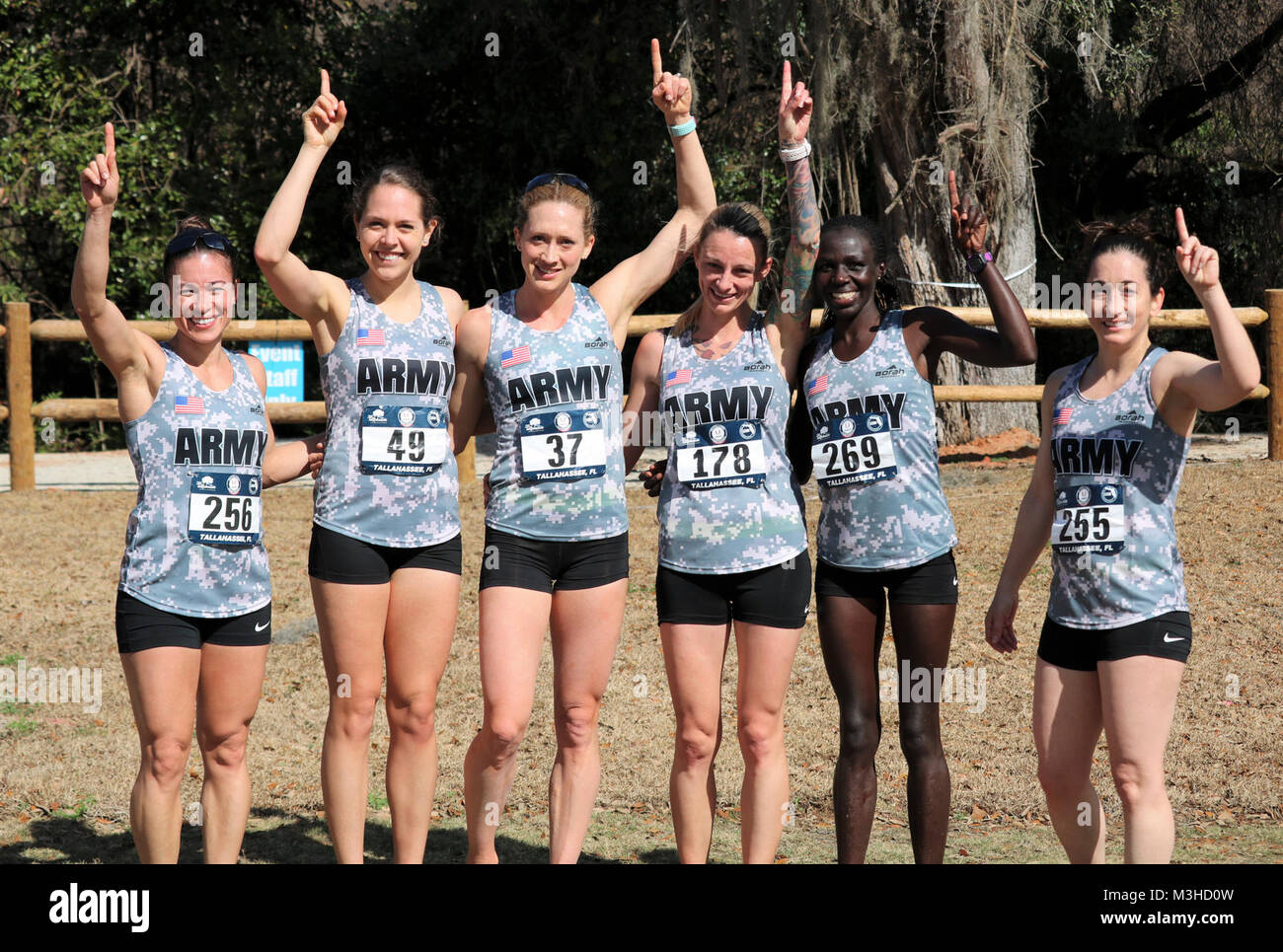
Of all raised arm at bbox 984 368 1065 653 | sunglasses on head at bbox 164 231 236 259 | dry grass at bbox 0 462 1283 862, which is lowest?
dry grass at bbox 0 462 1283 862

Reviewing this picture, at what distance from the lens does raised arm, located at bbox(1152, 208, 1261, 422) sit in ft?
11.0

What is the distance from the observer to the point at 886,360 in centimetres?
394

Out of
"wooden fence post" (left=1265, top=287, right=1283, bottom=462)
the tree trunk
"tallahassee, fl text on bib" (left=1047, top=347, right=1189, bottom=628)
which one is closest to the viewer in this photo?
"tallahassee, fl text on bib" (left=1047, top=347, right=1189, bottom=628)

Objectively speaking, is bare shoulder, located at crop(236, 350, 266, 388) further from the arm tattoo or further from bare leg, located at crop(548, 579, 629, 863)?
the arm tattoo

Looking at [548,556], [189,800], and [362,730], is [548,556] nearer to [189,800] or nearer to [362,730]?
A: [362,730]

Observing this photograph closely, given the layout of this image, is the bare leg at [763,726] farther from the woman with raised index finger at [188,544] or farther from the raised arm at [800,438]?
the woman with raised index finger at [188,544]

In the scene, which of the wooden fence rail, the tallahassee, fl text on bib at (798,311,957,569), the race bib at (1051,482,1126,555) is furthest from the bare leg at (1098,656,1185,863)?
the wooden fence rail

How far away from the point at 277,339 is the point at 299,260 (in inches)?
275

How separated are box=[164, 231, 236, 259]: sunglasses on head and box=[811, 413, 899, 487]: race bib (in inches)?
69.9

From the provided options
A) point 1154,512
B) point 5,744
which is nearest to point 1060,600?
point 1154,512

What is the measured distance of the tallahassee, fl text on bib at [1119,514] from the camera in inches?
137

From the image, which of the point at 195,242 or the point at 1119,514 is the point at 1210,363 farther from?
the point at 195,242

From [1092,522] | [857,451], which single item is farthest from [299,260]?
[1092,522]

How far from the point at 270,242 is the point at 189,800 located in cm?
262
